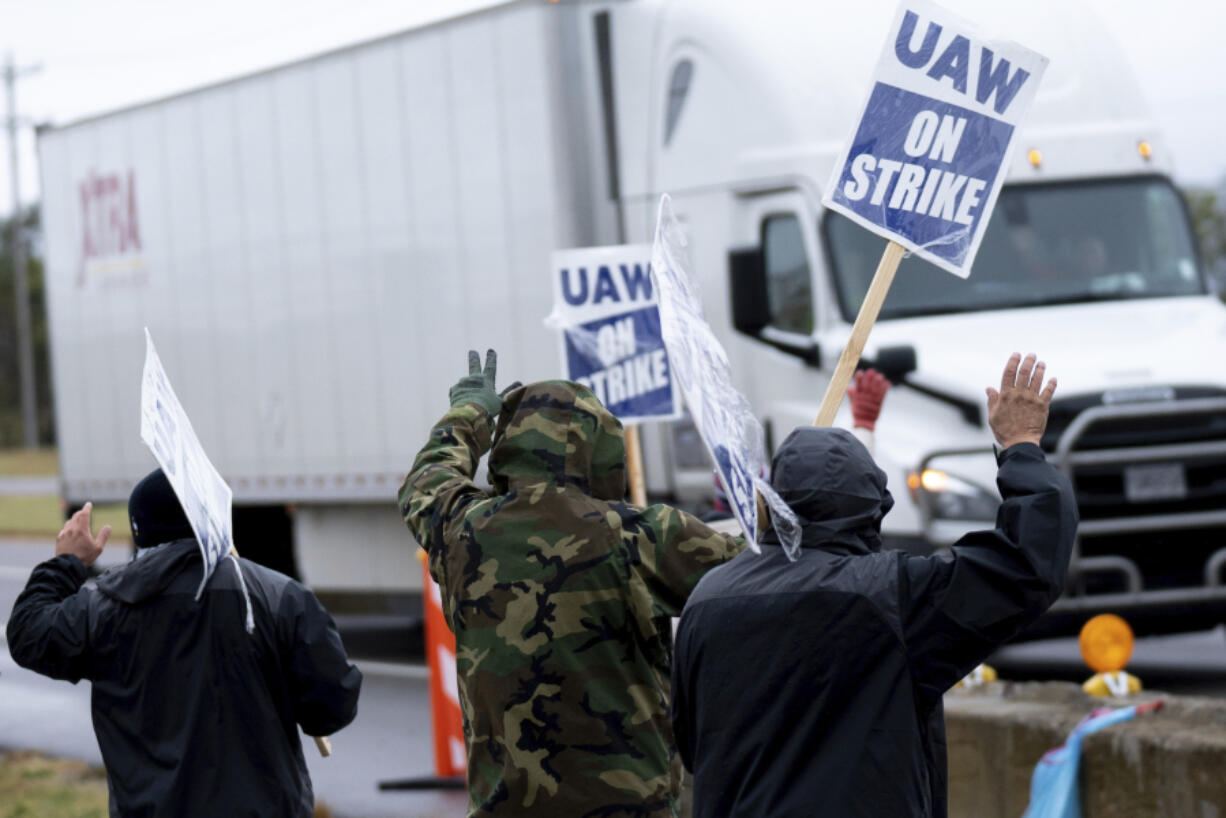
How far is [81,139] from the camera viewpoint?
15.4 m

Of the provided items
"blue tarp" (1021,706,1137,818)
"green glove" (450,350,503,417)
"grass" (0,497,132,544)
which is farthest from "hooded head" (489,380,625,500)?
"grass" (0,497,132,544)

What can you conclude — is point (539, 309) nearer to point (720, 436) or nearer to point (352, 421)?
point (352, 421)

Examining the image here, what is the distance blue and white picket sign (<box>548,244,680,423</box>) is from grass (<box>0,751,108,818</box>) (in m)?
2.90

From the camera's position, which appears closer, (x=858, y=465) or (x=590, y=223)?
(x=858, y=465)

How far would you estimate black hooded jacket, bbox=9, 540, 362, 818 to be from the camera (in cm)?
417

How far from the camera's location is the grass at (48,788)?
8.00 meters

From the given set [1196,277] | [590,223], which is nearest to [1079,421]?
[1196,277]

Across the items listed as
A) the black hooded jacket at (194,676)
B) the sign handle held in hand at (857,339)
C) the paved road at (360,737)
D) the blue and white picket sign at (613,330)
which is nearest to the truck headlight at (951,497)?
the blue and white picket sign at (613,330)

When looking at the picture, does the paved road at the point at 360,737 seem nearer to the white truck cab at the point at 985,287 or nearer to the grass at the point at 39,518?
the white truck cab at the point at 985,287

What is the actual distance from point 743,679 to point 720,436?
1.52 feet

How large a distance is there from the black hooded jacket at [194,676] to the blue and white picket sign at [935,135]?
167cm

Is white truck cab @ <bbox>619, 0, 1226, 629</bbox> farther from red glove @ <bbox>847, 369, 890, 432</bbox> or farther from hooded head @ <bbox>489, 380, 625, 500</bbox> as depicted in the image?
hooded head @ <bbox>489, 380, 625, 500</bbox>

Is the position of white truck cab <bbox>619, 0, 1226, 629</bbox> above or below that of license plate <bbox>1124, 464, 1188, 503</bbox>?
above

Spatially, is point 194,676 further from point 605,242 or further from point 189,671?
point 605,242
